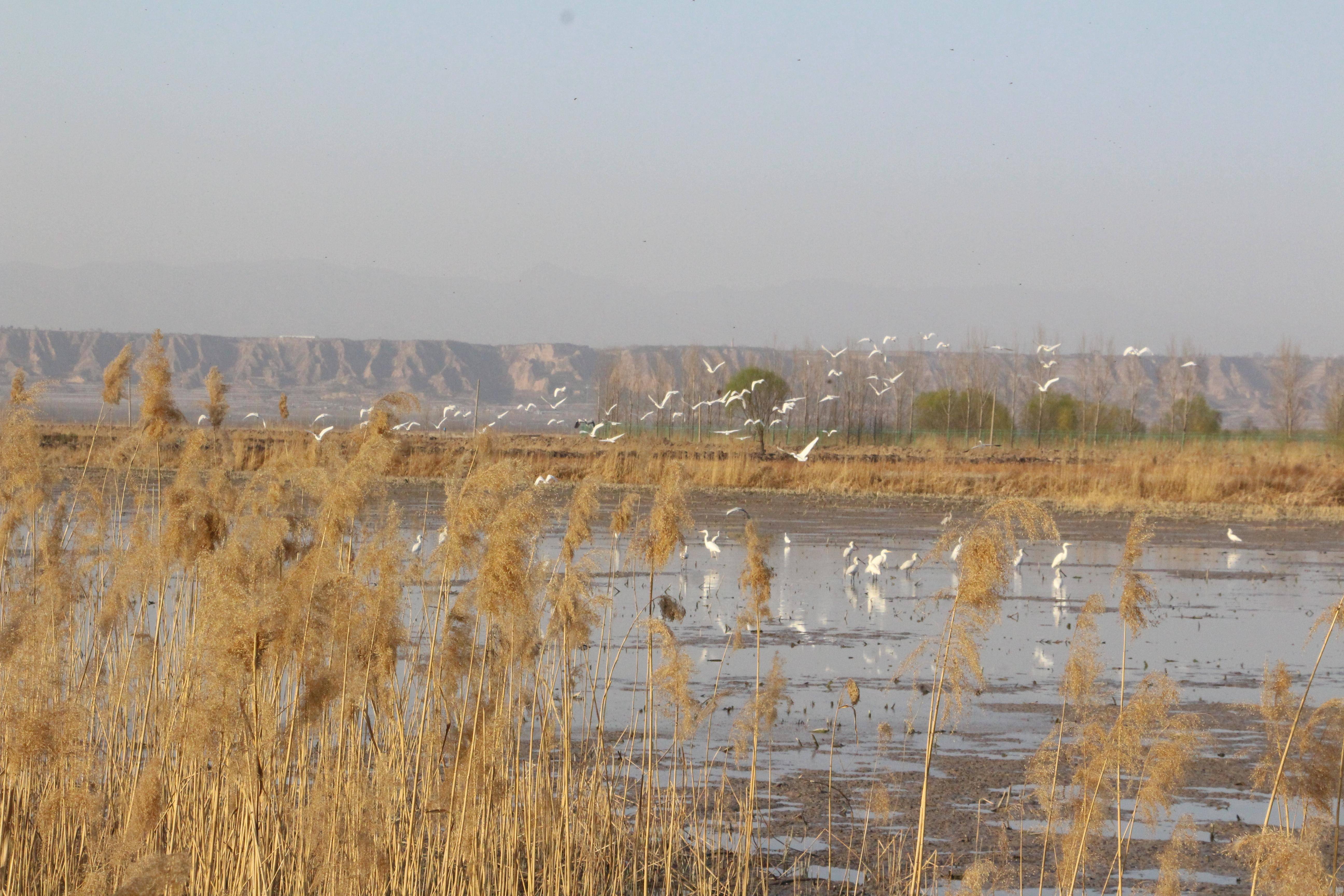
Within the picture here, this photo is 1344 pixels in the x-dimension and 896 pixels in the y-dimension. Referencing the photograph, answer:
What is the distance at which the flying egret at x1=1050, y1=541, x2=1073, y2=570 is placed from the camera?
15.4 m

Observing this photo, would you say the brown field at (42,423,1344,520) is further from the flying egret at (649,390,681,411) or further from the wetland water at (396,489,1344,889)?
the wetland water at (396,489,1344,889)

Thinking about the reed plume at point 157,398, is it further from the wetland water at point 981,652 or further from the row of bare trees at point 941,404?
the row of bare trees at point 941,404

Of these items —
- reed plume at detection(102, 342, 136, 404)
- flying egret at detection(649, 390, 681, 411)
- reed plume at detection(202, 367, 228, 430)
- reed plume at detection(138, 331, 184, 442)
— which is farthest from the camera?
flying egret at detection(649, 390, 681, 411)

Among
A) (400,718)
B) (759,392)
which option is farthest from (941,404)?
(400,718)

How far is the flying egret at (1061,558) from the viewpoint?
15.4 meters

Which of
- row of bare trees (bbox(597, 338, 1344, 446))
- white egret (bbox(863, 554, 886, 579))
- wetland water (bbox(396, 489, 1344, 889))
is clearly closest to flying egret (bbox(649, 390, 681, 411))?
row of bare trees (bbox(597, 338, 1344, 446))

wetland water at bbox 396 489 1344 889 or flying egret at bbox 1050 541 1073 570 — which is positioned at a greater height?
flying egret at bbox 1050 541 1073 570

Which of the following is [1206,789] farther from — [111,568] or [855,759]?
[111,568]

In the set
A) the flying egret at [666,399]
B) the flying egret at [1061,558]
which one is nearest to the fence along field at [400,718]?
the flying egret at [1061,558]

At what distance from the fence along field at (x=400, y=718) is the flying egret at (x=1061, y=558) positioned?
7599 mm

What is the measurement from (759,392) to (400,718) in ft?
232

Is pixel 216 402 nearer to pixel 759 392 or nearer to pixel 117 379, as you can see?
pixel 117 379

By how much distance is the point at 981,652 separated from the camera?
1252cm

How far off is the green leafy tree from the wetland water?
42.0 metres
